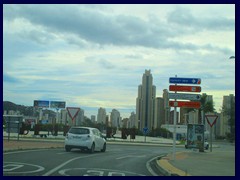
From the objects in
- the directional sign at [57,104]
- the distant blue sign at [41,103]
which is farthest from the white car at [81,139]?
the distant blue sign at [41,103]

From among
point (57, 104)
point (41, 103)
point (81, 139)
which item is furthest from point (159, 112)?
point (81, 139)

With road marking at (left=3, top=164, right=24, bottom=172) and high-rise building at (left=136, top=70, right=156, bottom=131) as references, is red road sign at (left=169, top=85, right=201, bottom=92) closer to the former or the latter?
road marking at (left=3, top=164, right=24, bottom=172)

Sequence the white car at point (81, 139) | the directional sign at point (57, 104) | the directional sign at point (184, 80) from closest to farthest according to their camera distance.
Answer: the directional sign at point (184, 80) < the white car at point (81, 139) < the directional sign at point (57, 104)

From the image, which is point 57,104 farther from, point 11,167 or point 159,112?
point 11,167

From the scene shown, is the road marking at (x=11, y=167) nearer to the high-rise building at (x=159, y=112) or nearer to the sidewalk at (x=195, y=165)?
the sidewalk at (x=195, y=165)

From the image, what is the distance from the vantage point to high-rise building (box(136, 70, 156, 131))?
95.0 metres

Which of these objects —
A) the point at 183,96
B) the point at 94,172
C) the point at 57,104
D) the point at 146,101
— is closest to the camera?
the point at 94,172

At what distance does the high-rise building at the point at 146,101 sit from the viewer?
95006 mm

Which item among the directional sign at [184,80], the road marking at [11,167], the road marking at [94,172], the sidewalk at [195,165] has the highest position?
the directional sign at [184,80]

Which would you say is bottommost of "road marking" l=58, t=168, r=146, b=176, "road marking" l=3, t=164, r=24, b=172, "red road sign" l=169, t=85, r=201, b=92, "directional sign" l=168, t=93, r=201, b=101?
"road marking" l=58, t=168, r=146, b=176

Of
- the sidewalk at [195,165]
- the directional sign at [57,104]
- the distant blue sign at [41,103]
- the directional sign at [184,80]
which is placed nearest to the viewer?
the sidewalk at [195,165]

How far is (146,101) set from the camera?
105938 mm

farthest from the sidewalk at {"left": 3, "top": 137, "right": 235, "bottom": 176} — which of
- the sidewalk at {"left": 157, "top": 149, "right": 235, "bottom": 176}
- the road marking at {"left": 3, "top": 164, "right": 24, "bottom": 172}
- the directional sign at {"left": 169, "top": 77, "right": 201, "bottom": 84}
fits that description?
the road marking at {"left": 3, "top": 164, "right": 24, "bottom": 172}
